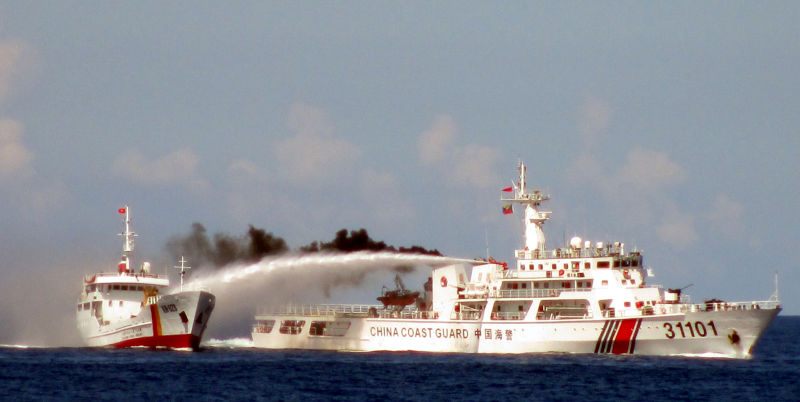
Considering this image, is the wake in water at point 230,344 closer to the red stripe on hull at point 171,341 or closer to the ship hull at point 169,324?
the ship hull at point 169,324

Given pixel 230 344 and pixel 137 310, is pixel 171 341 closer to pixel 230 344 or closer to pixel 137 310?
pixel 137 310

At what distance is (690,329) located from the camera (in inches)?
2896

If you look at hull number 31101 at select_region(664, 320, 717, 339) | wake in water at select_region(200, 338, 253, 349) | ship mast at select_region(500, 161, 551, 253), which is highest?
ship mast at select_region(500, 161, 551, 253)

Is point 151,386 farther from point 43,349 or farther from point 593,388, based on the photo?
point 43,349

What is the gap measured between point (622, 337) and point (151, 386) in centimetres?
2835

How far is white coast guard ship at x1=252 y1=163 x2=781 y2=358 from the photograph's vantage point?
242 ft

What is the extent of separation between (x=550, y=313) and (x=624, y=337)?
5300mm

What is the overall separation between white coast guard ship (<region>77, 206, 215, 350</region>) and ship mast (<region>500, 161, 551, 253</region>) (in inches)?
823

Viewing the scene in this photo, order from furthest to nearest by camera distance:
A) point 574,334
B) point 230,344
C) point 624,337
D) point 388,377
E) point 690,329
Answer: point 230,344
point 574,334
point 624,337
point 690,329
point 388,377

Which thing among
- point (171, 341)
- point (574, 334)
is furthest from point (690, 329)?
point (171, 341)

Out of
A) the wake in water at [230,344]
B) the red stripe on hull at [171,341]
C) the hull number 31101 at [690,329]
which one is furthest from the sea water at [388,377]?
the wake in water at [230,344]

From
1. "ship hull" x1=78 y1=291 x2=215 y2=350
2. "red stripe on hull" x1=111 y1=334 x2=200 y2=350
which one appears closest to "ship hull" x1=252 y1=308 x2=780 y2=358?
"ship hull" x1=78 y1=291 x2=215 y2=350

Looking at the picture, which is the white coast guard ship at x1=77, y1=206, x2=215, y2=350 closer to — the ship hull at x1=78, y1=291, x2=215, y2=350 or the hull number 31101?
the ship hull at x1=78, y1=291, x2=215, y2=350

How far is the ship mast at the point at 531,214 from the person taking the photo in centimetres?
8194
